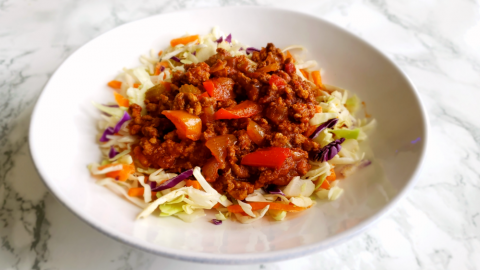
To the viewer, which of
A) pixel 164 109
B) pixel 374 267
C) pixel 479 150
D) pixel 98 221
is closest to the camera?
pixel 98 221

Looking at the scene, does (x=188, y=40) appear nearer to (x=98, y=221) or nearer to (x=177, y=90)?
(x=177, y=90)

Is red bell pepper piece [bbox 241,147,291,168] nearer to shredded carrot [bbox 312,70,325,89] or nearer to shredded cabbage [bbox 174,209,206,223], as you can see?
shredded cabbage [bbox 174,209,206,223]

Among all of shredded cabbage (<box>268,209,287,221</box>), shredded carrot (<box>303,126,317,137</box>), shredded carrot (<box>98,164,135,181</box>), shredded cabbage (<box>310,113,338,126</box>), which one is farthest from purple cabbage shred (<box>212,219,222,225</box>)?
shredded cabbage (<box>310,113,338,126</box>)

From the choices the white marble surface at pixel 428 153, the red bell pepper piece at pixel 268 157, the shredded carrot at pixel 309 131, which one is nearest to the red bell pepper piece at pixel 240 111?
the red bell pepper piece at pixel 268 157

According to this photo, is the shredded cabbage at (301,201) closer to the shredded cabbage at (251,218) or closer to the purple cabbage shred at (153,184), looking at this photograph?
the shredded cabbage at (251,218)

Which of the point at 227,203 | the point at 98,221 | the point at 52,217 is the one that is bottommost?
the point at 52,217

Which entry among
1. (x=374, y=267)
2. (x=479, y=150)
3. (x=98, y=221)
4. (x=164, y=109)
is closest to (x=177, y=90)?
(x=164, y=109)

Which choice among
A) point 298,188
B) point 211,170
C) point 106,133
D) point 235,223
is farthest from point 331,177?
point 106,133
